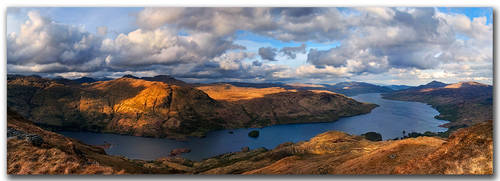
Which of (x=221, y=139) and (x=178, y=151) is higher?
(x=178, y=151)

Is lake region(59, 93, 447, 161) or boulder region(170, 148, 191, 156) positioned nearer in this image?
boulder region(170, 148, 191, 156)

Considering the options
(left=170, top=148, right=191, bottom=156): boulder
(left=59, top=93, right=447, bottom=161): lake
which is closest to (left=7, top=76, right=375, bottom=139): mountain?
(left=59, top=93, right=447, bottom=161): lake

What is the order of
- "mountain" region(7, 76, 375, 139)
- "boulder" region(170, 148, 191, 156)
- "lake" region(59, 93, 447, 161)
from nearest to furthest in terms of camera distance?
1. "boulder" region(170, 148, 191, 156)
2. "lake" region(59, 93, 447, 161)
3. "mountain" region(7, 76, 375, 139)

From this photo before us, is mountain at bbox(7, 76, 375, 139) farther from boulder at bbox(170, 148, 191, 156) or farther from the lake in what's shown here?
boulder at bbox(170, 148, 191, 156)

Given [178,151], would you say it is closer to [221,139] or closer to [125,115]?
[221,139]

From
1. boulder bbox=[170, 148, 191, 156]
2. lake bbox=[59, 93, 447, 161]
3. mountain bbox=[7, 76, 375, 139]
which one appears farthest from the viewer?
mountain bbox=[7, 76, 375, 139]

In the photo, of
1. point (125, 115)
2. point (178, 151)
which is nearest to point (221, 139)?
point (178, 151)

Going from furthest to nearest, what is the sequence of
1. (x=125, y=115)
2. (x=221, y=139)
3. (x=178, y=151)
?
(x=125, y=115) < (x=221, y=139) < (x=178, y=151)

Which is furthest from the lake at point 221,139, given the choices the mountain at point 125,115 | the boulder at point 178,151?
the mountain at point 125,115

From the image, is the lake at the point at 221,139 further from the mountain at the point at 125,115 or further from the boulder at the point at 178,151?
the mountain at the point at 125,115

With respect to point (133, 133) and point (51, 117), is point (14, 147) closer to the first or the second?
point (133, 133)

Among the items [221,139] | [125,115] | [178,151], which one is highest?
[125,115]

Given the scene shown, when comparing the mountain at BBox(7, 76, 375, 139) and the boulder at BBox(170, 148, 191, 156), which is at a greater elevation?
the mountain at BBox(7, 76, 375, 139)
